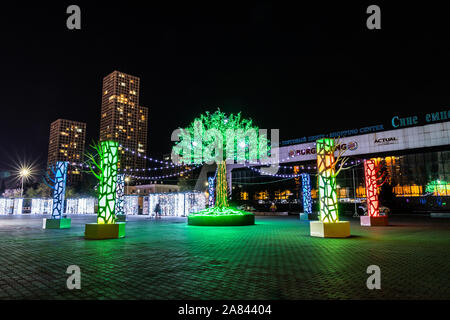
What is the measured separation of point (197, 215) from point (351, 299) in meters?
15.6

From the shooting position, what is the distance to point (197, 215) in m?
18.9

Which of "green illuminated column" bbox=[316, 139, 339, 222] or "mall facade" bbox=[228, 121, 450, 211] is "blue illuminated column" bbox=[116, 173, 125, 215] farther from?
"green illuminated column" bbox=[316, 139, 339, 222]

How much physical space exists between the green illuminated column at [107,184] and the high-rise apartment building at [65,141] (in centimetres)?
13552

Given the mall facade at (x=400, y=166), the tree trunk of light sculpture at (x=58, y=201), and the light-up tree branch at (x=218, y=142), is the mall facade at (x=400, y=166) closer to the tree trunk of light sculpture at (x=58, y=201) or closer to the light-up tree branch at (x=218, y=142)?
the light-up tree branch at (x=218, y=142)

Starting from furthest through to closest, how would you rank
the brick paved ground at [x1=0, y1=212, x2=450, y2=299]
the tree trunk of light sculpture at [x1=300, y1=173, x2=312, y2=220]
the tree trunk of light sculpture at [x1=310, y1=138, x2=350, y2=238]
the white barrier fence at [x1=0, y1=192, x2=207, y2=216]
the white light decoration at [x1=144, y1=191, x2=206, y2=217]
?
the white barrier fence at [x1=0, y1=192, x2=207, y2=216], the white light decoration at [x1=144, y1=191, x2=206, y2=217], the tree trunk of light sculpture at [x1=300, y1=173, x2=312, y2=220], the tree trunk of light sculpture at [x1=310, y1=138, x2=350, y2=238], the brick paved ground at [x1=0, y1=212, x2=450, y2=299]

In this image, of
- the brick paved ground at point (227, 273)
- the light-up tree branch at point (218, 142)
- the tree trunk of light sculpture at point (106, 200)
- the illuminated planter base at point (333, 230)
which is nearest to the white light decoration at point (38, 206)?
the light-up tree branch at point (218, 142)

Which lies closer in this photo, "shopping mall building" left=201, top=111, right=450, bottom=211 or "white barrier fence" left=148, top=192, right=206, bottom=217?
"white barrier fence" left=148, top=192, right=206, bottom=217

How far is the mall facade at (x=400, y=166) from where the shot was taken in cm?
3375

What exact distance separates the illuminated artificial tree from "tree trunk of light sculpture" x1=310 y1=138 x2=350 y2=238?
7.59 metres

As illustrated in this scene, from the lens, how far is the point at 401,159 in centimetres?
3691

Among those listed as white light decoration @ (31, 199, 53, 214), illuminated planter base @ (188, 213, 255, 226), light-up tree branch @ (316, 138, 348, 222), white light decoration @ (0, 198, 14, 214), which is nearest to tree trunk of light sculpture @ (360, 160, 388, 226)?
light-up tree branch @ (316, 138, 348, 222)

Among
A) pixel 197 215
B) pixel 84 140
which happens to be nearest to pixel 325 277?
pixel 197 215

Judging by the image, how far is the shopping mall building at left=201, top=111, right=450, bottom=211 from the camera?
33719 millimetres
